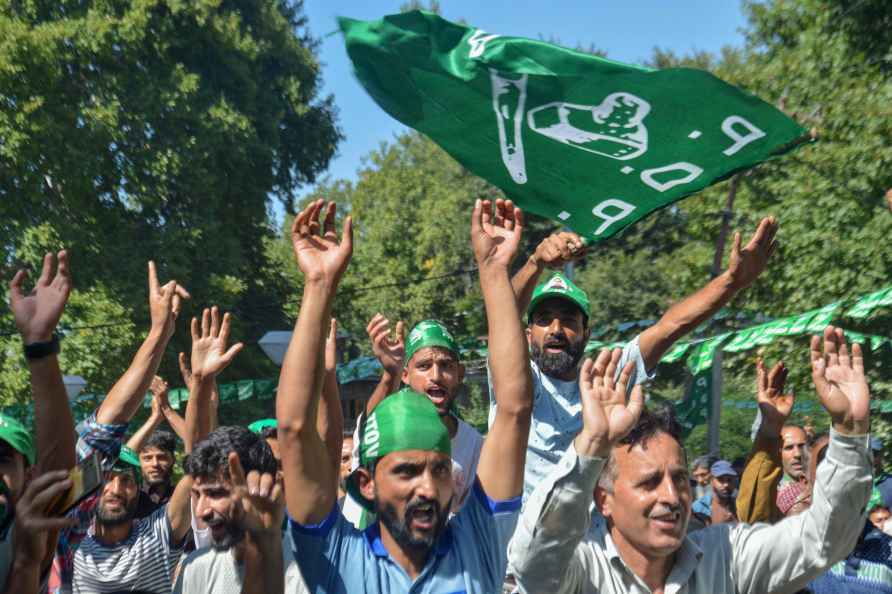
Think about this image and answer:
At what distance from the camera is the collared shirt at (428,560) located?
3.34m

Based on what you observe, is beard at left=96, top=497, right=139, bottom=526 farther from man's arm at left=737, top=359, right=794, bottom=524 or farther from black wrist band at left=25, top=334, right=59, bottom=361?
man's arm at left=737, top=359, right=794, bottom=524

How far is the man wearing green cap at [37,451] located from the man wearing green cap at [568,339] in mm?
1689

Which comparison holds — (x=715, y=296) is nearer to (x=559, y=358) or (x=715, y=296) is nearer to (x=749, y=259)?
(x=749, y=259)

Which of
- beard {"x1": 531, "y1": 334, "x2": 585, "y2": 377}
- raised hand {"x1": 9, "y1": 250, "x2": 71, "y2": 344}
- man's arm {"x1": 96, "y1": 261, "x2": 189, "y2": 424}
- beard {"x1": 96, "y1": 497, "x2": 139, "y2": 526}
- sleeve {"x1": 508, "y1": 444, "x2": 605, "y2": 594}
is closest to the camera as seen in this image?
sleeve {"x1": 508, "y1": 444, "x2": 605, "y2": 594}

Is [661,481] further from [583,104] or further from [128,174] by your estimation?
[128,174]

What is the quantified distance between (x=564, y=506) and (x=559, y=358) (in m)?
1.89

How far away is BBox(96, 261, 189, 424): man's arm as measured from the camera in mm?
4473

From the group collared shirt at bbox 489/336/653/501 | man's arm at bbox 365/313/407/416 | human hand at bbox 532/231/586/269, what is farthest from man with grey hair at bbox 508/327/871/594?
man's arm at bbox 365/313/407/416

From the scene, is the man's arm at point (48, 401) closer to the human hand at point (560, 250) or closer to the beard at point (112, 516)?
the human hand at point (560, 250)

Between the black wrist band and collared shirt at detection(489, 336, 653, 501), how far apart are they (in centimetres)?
165

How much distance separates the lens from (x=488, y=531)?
352 centimetres

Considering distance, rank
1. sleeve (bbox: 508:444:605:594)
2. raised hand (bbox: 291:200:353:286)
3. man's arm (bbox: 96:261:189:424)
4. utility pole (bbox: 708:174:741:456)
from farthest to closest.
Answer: utility pole (bbox: 708:174:741:456) → man's arm (bbox: 96:261:189:424) → raised hand (bbox: 291:200:353:286) → sleeve (bbox: 508:444:605:594)

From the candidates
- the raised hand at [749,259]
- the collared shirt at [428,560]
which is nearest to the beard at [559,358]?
the raised hand at [749,259]

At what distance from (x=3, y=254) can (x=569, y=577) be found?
18606 millimetres
